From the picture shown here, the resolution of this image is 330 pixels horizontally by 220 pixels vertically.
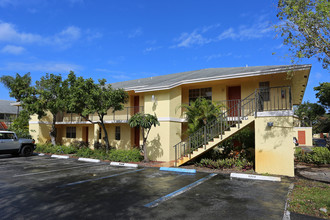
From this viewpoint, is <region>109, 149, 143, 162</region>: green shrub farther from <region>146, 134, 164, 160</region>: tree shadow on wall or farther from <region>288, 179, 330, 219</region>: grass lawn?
<region>288, 179, 330, 219</region>: grass lawn

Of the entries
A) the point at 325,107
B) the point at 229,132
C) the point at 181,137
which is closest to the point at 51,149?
the point at 181,137

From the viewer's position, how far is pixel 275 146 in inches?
389

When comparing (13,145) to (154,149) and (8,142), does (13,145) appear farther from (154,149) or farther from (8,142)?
(154,149)

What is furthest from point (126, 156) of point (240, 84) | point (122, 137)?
point (240, 84)

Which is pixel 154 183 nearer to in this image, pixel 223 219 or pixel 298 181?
pixel 223 219

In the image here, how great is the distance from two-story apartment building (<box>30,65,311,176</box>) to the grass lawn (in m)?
1.82

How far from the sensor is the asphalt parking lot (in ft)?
17.2

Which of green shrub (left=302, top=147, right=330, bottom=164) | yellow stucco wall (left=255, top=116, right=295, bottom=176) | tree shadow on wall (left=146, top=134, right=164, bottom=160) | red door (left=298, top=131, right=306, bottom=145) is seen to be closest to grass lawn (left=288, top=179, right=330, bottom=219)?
yellow stucco wall (left=255, top=116, right=295, bottom=176)

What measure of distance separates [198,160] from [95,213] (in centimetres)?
810

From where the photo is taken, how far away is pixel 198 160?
1249cm

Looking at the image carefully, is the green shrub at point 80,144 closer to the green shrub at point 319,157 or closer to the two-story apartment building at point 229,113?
the two-story apartment building at point 229,113

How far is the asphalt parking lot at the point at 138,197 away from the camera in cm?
524

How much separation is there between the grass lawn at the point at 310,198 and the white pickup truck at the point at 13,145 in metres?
17.9

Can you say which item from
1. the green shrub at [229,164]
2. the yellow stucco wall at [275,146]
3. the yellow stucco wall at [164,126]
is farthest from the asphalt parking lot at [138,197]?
the yellow stucco wall at [164,126]
